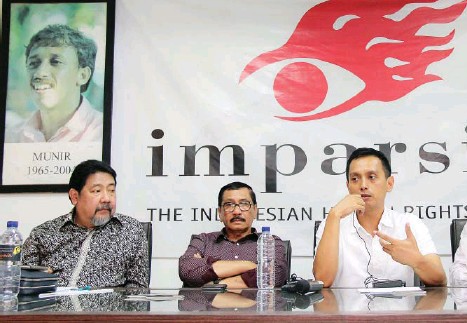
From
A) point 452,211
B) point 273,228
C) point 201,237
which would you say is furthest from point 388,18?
point 201,237

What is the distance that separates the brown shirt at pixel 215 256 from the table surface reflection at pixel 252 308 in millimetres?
969

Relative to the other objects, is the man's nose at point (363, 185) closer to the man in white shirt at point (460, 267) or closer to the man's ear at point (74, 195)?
the man in white shirt at point (460, 267)

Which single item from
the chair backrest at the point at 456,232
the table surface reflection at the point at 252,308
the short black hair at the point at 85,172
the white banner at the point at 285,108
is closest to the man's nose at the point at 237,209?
the white banner at the point at 285,108

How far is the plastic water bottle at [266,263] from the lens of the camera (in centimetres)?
224

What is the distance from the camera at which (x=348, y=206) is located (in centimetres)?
240

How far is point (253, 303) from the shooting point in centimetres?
138

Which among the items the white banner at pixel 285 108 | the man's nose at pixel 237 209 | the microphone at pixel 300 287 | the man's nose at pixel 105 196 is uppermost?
the white banner at pixel 285 108

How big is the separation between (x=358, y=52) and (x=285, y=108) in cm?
Result: 56

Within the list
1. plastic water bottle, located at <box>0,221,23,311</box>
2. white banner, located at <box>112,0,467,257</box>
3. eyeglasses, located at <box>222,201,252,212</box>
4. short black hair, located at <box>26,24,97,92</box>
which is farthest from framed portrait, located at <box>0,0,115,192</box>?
plastic water bottle, located at <box>0,221,23,311</box>

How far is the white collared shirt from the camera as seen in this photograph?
235 cm

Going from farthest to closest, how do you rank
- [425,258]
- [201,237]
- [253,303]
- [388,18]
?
[388,18] → [201,237] → [425,258] → [253,303]

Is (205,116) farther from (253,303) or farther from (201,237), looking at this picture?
(253,303)

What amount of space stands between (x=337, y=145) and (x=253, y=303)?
6.95 ft

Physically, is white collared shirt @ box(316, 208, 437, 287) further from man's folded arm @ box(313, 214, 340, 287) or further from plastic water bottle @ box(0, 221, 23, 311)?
plastic water bottle @ box(0, 221, 23, 311)
